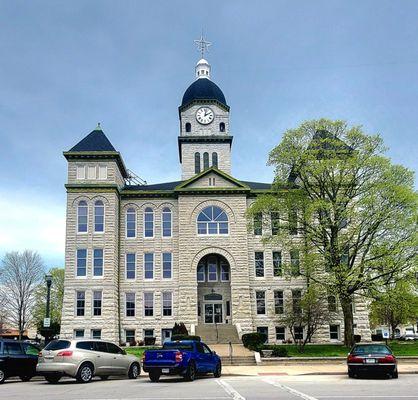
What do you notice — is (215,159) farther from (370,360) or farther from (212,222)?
(370,360)

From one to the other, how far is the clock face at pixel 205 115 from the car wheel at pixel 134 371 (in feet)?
120

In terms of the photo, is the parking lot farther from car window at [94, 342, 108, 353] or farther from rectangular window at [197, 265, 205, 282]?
rectangular window at [197, 265, 205, 282]

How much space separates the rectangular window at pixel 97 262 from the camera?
46156 millimetres

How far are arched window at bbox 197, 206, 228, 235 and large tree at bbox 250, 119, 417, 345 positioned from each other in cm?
981

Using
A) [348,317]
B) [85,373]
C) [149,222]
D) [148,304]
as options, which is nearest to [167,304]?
[148,304]

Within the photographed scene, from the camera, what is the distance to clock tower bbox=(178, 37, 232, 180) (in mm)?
55531

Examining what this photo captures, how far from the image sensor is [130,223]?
48969mm

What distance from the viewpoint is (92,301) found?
45438mm

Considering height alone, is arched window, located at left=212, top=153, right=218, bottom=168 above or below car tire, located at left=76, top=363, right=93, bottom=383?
above

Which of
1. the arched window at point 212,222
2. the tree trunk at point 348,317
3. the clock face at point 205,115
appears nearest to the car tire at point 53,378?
the tree trunk at point 348,317

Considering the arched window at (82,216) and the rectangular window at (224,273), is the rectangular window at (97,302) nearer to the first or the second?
the arched window at (82,216)

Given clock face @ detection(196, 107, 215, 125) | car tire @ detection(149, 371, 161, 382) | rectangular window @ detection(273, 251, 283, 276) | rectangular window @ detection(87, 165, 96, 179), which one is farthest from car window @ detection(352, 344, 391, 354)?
clock face @ detection(196, 107, 215, 125)

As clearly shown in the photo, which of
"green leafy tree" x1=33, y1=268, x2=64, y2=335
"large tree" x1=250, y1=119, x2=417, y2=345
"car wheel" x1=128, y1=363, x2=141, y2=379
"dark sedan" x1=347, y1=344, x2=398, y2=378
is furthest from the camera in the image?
"green leafy tree" x1=33, y1=268, x2=64, y2=335

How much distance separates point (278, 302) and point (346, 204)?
14311mm
